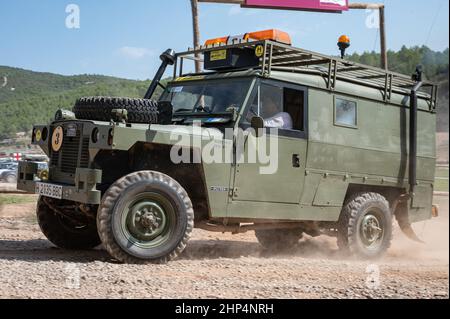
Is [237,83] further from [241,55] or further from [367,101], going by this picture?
[367,101]

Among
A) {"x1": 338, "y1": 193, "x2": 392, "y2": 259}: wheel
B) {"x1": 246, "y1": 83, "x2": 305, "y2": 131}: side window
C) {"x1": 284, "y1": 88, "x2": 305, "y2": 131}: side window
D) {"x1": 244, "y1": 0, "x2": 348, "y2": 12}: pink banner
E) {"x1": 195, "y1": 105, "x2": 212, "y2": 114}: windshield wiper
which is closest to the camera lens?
{"x1": 246, "y1": 83, "x2": 305, "y2": 131}: side window

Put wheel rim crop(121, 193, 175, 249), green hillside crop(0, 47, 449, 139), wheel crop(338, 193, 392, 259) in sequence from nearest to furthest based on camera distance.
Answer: wheel rim crop(121, 193, 175, 249) → wheel crop(338, 193, 392, 259) → green hillside crop(0, 47, 449, 139)

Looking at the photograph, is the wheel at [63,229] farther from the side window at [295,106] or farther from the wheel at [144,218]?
the side window at [295,106]

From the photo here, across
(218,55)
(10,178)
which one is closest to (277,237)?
(218,55)

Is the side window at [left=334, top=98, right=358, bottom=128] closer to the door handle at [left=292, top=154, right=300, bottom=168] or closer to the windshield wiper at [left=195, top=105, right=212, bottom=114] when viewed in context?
the door handle at [left=292, top=154, right=300, bottom=168]

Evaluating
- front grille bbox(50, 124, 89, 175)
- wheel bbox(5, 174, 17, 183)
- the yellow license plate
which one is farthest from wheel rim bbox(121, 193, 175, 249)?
wheel bbox(5, 174, 17, 183)

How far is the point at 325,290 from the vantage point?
16.7ft

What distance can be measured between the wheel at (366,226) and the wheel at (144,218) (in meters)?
2.65

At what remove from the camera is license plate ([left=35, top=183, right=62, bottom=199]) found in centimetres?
622

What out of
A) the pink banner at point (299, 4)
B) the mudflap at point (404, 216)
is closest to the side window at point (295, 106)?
the mudflap at point (404, 216)

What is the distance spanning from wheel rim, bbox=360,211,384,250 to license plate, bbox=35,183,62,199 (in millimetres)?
4057

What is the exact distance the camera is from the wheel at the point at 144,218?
5.78 meters
